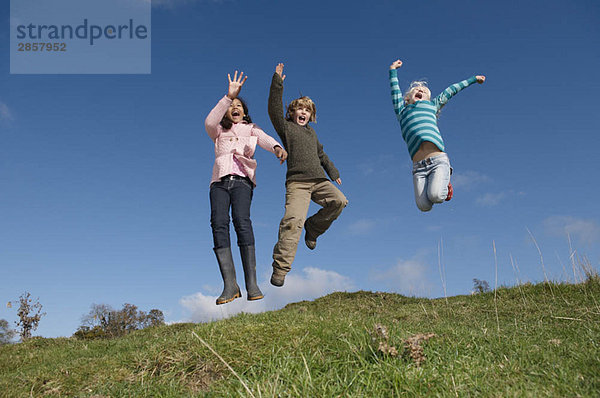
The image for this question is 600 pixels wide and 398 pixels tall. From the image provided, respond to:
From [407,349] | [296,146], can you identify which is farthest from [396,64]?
[407,349]

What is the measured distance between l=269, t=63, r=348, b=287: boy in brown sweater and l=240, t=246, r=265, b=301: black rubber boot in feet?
1.10

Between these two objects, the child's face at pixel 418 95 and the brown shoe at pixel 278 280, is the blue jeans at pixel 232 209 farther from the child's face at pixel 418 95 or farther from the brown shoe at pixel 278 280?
the child's face at pixel 418 95

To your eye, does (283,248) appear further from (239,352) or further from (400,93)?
(400,93)

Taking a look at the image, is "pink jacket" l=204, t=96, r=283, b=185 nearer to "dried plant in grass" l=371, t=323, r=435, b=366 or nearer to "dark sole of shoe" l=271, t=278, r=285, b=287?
"dark sole of shoe" l=271, t=278, r=285, b=287

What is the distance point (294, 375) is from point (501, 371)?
1410 mm

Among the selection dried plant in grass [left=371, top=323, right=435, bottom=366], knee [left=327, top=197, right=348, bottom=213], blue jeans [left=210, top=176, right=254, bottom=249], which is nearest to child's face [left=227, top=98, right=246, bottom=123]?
blue jeans [left=210, top=176, right=254, bottom=249]

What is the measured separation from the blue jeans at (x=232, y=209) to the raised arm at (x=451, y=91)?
3648 millimetres

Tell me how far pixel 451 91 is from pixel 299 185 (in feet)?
10.4

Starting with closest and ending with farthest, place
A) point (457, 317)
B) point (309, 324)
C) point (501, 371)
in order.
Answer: point (501, 371) < point (309, 324) < point (457, 317)

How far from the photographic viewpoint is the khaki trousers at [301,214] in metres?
6.28

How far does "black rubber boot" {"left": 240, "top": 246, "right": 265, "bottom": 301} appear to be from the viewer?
598 centimetres

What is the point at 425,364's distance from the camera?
118 inches

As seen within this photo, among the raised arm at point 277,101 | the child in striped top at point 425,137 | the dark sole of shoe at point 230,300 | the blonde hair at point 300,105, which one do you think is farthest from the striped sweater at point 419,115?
the dark sole of shoe at point 230,300

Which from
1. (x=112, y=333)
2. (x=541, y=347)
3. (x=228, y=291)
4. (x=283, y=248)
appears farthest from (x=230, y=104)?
(x=112, y=333)
